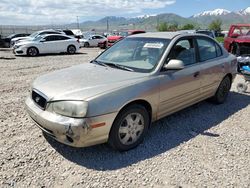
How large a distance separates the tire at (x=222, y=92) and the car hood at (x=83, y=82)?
2543 millimetres

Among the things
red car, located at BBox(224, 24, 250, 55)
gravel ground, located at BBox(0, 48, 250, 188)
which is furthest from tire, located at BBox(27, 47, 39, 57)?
gravel ground, located at BBox(0, 48, 250, 188)

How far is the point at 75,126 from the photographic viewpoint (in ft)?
10.3

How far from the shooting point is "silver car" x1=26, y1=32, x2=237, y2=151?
3225 mm

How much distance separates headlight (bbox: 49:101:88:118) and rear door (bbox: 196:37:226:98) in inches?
104

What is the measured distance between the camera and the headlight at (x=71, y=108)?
315 cm

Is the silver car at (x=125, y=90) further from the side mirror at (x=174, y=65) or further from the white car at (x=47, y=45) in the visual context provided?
the white car at (x=47, y=45)

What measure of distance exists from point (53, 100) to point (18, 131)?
144 cm

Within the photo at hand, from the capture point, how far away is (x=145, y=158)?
3.60 meters

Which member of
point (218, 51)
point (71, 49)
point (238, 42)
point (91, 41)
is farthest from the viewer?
point (91, 41)

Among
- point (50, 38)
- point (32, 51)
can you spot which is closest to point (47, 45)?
point (50, 38)

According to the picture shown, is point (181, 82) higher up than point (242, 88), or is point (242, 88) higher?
point (181, 82)

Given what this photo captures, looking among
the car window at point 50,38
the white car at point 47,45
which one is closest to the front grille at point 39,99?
the white car at point 47,45

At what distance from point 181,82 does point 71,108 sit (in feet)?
6.60

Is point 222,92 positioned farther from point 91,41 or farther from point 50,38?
point 91,41
